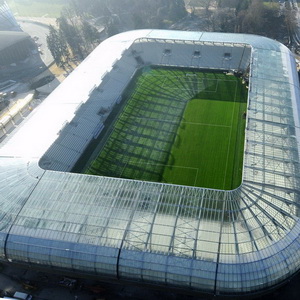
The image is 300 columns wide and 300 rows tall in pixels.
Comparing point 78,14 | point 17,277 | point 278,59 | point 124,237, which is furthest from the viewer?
point 78,14

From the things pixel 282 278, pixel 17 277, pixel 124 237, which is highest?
pixel 124 237

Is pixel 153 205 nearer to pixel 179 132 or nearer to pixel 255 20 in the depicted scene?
pixel 179 132

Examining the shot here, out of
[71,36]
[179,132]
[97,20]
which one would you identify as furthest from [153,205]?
[97,20]

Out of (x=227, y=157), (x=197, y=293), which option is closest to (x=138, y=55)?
(x=227, y=157)

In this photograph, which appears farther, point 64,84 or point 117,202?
point 64,84

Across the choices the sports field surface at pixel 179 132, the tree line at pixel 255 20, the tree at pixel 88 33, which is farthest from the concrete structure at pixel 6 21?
the tree line at pixel 255 20

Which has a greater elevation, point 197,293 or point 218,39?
point 218,39

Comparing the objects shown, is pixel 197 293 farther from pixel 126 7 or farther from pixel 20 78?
pixel 126 7
